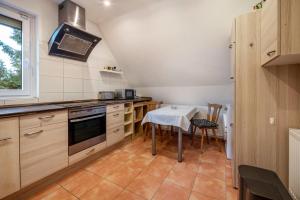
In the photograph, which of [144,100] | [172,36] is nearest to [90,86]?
[144,100]

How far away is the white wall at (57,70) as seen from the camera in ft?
6.94

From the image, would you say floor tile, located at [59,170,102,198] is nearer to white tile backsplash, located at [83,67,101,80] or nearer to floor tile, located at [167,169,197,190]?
floor tile, located at [167,169,197,190]

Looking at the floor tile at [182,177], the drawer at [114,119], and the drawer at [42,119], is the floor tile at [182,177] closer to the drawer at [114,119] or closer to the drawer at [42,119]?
the drawer at [114,119]

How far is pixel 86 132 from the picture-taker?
2.15 m

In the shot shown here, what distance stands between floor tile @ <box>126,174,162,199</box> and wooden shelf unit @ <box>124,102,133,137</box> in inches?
51.7

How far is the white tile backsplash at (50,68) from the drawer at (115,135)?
1.29 metres

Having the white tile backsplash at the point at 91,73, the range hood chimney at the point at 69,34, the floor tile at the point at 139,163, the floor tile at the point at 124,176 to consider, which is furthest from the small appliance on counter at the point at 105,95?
the floor tile at the point at 124,176

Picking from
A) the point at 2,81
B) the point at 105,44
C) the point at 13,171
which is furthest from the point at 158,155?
the point at 105,44

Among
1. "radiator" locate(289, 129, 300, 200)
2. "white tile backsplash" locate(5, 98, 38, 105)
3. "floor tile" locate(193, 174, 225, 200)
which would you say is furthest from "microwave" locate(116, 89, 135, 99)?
"radiator" locate(289, 129, 300, 200)

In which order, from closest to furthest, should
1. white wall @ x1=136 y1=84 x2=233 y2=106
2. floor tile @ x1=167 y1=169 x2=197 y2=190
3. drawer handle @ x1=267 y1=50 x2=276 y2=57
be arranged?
1. drawer handle @ x1=267 y1=50 x2=276 y2=57
2. floor tile @ x1=167 y1=169 x2=197 y2=190
3. white wall @ x1=136 y1=84 x2=233 y2=106

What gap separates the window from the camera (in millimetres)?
1870

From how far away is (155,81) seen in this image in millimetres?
3830

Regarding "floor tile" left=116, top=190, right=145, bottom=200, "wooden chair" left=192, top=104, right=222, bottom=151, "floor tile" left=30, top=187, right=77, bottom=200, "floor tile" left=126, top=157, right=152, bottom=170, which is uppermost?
"wooden chair" left=192, top=104, right=222, bottom=151

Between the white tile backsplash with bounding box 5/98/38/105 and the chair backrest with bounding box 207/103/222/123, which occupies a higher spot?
the white tile backsplash with bounding box 5/98/38/105
